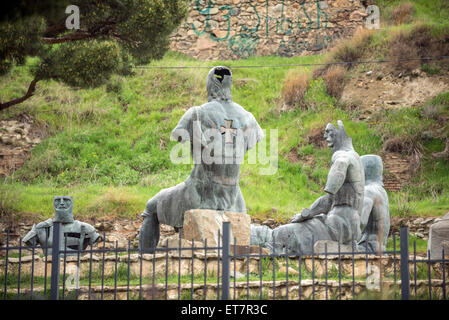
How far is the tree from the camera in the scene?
1070 centimetres

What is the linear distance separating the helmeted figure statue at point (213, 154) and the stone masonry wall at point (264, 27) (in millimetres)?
15672

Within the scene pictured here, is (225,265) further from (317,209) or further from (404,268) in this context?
(317,209)

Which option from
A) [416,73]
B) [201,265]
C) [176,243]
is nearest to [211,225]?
[176,243]

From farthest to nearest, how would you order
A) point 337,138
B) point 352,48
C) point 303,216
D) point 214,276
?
point 352,48 → point 337,138 → point 303,216 → point 214,276

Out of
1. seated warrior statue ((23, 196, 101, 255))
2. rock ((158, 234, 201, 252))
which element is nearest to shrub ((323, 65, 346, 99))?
seated warrior statue ((23, 196, 101, 255))

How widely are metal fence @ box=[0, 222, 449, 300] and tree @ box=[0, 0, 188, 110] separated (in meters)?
3.33

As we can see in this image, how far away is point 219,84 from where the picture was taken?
30.2ft

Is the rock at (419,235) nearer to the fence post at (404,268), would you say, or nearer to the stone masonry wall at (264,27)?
the fence post at (404,268)

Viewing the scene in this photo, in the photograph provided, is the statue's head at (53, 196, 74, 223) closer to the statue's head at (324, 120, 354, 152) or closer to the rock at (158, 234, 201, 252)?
the rock at (158, 234, 201, 252)

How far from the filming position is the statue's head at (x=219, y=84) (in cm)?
920

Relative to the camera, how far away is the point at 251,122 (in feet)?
30.2

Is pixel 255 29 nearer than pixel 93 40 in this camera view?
No

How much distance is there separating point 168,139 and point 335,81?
5541 millimetres
